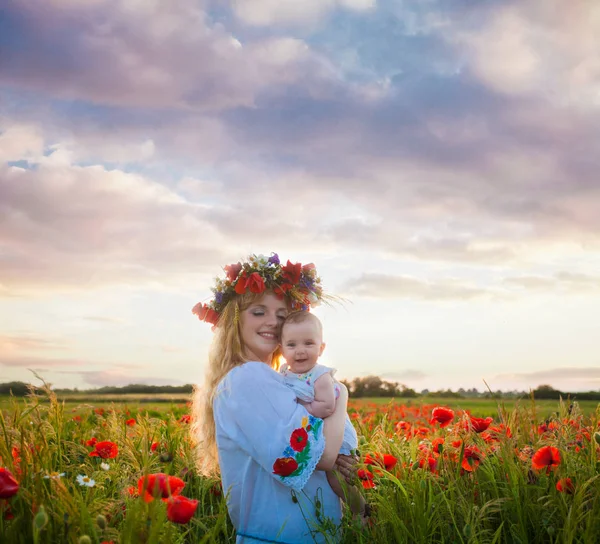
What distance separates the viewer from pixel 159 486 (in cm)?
271

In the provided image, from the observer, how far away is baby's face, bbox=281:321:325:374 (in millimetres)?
4652

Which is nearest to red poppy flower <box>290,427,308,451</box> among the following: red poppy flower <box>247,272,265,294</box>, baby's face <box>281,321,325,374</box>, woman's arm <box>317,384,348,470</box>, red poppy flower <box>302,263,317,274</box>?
woman's arm <box>317,384,348,470</box>

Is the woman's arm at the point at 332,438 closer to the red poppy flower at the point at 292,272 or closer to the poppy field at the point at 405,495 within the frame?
the poppy field at the point at 405,495

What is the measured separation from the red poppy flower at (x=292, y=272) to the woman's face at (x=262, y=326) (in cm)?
23

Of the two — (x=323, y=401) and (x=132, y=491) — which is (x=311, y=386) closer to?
(x=323, y=401)

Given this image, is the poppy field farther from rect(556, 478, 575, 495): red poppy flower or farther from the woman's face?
the woman's face

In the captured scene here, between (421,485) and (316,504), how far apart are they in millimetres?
792

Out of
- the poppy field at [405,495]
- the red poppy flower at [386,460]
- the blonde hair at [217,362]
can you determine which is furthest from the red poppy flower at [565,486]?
the blonde hair at [217,362]

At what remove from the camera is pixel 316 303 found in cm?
545

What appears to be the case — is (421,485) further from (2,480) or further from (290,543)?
(2,480)

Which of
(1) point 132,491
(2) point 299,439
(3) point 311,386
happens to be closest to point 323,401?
(3) point 311,386

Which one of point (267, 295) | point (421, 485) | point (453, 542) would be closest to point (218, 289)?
point (267, 295)

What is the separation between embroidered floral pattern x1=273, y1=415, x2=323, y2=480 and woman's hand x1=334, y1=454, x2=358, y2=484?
0.43 m

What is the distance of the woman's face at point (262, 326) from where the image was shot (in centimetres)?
502
